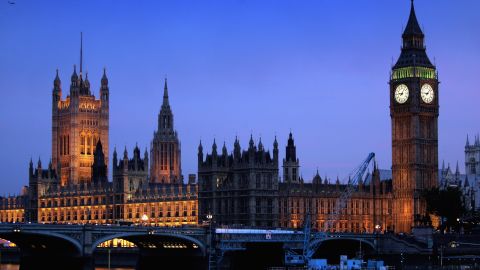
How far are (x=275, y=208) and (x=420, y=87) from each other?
1163 inches

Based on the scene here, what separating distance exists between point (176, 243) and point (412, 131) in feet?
169

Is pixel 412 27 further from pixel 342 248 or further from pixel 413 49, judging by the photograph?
pixel 342 248

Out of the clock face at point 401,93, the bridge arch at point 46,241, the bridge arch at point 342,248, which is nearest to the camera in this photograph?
the bridge arch at point 46,241

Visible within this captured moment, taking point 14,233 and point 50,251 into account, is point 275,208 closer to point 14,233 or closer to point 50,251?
point 50,251

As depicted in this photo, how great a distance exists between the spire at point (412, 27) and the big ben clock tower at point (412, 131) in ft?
2.36

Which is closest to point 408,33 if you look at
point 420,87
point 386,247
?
point 420,87

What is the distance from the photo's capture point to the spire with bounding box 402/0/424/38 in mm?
177500

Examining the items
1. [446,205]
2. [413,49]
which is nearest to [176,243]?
[446,205]

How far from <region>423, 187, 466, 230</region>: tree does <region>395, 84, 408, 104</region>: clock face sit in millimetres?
16209

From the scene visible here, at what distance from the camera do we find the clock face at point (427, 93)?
173750 millimetres

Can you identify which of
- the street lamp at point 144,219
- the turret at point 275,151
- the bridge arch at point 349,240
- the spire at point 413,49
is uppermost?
the spire at point 413,49

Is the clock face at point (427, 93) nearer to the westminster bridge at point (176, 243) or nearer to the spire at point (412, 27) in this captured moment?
the spire at point (412, 27)

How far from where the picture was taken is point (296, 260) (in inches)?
4963

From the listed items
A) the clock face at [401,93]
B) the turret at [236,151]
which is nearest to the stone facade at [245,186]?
the turret at [236,151]
